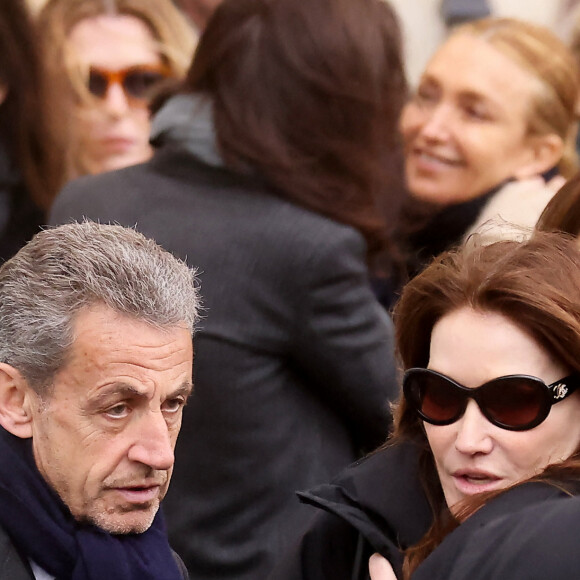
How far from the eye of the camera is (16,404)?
2.20 m

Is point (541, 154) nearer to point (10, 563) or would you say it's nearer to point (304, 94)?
point (304, 94)

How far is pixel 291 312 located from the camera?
298 cm

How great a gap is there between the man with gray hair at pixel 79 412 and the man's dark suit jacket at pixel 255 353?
757 mm

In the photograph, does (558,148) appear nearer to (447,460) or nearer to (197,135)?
(197,135)

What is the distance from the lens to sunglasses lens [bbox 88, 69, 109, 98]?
440cm

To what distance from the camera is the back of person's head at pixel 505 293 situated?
2170mm

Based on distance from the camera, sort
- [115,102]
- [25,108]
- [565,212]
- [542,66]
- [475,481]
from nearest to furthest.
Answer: [475,481], [565,212], [542,66], [25,108], [115,102]

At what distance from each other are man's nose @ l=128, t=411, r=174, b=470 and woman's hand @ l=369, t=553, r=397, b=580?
45 cm

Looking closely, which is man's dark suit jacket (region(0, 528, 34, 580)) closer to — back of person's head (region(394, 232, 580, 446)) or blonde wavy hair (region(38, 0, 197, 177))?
back of person's head (region(394, 232, 580, 446))

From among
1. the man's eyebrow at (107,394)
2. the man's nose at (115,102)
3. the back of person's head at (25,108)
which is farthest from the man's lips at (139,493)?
the man's nose at (115,102)

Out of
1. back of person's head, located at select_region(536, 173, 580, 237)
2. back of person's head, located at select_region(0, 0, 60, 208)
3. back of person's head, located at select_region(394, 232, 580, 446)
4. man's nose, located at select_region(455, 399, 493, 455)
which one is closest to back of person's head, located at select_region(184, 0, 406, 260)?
back of person's head, located at select_region(536, 173, 580, 237)

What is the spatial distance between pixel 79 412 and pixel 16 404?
0.12 metres

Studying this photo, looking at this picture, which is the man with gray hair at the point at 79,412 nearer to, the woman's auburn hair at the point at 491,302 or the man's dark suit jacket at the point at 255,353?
the woman's auburn hair at the point at 491,302

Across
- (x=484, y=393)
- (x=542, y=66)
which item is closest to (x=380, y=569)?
(x=484, y=393)
